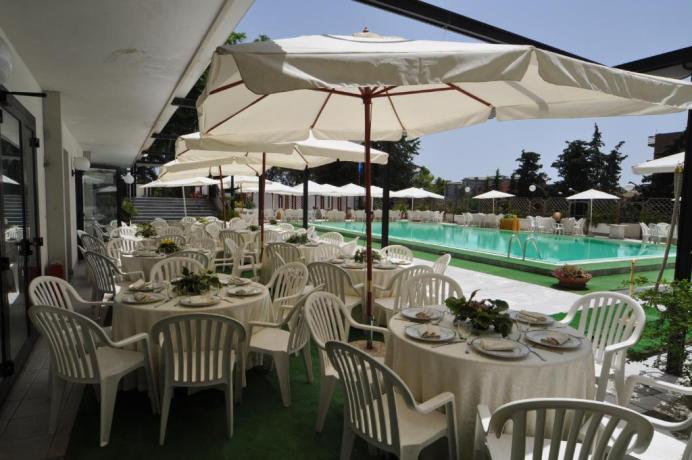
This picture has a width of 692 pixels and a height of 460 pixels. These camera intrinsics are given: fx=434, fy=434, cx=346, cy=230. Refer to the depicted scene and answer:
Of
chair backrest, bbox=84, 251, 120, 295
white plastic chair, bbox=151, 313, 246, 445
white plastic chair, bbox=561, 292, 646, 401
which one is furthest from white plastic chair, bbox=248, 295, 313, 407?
chair backrest, bbox=84, 251, 120, 295

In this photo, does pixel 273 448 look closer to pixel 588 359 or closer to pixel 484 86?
pixel 588 359

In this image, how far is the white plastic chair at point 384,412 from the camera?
1.93 m

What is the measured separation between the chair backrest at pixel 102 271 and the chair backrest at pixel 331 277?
231cm

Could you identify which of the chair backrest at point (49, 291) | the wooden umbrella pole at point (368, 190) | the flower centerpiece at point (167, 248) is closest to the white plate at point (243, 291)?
the wooden umbrella pole at point (368, 190)

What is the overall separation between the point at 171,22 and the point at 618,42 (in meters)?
11.7

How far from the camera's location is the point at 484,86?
3354 mm

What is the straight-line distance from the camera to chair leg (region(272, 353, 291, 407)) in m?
3.14

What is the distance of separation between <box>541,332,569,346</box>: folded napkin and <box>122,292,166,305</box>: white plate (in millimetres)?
2667

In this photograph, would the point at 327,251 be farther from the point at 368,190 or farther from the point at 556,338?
the point at 556,338

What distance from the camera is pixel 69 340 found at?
2.63 metres

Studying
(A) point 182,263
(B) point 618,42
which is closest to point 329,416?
(A) point 182,263

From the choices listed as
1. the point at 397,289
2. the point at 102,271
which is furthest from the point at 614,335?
the point at 102,271

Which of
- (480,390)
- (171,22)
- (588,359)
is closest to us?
(480,390)

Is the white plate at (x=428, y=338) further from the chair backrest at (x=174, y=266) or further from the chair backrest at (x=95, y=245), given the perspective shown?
the chair backrest at (x=95, y=245)
